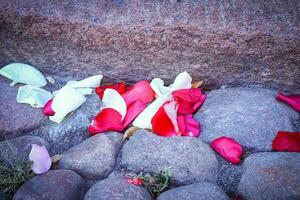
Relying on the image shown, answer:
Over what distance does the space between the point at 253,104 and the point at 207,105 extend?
1.09ft

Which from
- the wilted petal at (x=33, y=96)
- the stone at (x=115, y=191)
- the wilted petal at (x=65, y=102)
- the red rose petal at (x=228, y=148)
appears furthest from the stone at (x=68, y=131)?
the red rose petal at (x=228, y=148)

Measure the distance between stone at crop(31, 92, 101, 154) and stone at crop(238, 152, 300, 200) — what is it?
1168mm

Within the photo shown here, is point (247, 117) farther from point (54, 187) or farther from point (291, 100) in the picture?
point (54, 187)

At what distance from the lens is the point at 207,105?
2.84 m

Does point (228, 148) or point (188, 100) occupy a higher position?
point (188, 100)

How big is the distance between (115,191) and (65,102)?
95 cm

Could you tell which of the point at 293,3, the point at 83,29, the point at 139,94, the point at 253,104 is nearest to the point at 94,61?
the point at 83,29

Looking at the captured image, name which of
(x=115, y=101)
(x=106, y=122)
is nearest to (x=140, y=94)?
(x=115, y=101)

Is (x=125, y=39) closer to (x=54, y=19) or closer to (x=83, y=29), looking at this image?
(x=83, y=29)

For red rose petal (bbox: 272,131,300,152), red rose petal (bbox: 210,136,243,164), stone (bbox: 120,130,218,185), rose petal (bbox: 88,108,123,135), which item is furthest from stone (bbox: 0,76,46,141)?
red rose petal (bbox: 272,131,300,152)

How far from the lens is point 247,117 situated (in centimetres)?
262

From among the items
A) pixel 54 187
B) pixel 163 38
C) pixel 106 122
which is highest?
pixel 163 38

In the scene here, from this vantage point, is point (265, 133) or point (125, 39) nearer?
point (265, 133)

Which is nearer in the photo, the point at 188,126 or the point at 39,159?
the point at 39,159
